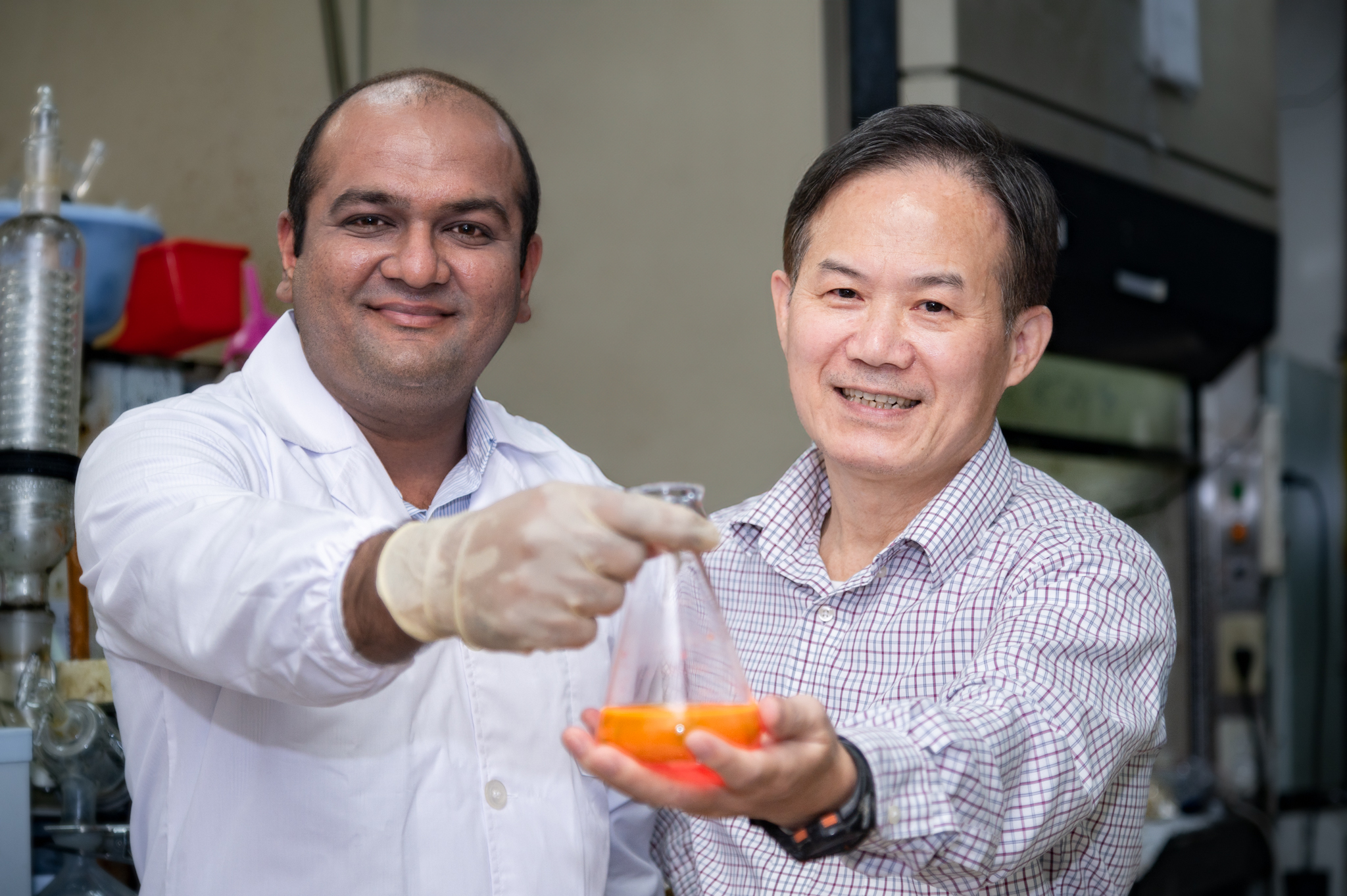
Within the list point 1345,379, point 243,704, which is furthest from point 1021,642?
point 1345,379

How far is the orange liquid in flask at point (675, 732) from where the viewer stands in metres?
0.73

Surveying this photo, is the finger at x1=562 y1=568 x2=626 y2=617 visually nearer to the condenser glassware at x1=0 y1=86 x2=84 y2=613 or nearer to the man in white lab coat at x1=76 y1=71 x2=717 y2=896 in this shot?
the man in white lab coat at x1=76 y1=71 x2=717 y2=896

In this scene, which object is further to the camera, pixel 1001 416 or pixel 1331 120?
pixel 1331 120

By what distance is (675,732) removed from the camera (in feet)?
2.39

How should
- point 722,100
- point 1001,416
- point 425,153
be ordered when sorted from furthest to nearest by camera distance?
1. point 1001,416
2. point 722,100
3. point 425,153

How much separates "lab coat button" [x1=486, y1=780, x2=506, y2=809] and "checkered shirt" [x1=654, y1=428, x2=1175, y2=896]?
21cm

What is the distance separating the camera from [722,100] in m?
2.00

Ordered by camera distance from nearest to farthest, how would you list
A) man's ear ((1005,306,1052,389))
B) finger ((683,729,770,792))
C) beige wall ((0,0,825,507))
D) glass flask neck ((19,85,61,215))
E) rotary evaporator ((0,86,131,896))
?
finger ((683,729,770,792))
man's ear ((1005,306,1052,389))
rotary evaporator ((0,86,131,896))
glass flask neck ((19,85,61,215))
beige wall ((0,0,825,507))

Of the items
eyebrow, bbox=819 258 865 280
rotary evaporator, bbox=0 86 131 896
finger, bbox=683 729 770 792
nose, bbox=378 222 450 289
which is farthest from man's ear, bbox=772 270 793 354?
rotary evaporator, bbox=0 86 131 896

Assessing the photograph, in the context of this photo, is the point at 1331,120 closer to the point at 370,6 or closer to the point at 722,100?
the point at 722,100

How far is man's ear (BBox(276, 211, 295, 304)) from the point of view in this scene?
4.48 ft

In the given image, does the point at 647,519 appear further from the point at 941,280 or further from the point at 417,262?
the point at 417,262

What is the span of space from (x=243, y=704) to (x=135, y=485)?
250mm

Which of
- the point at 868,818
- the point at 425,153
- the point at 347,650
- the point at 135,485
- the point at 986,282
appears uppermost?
the point at 425,153
